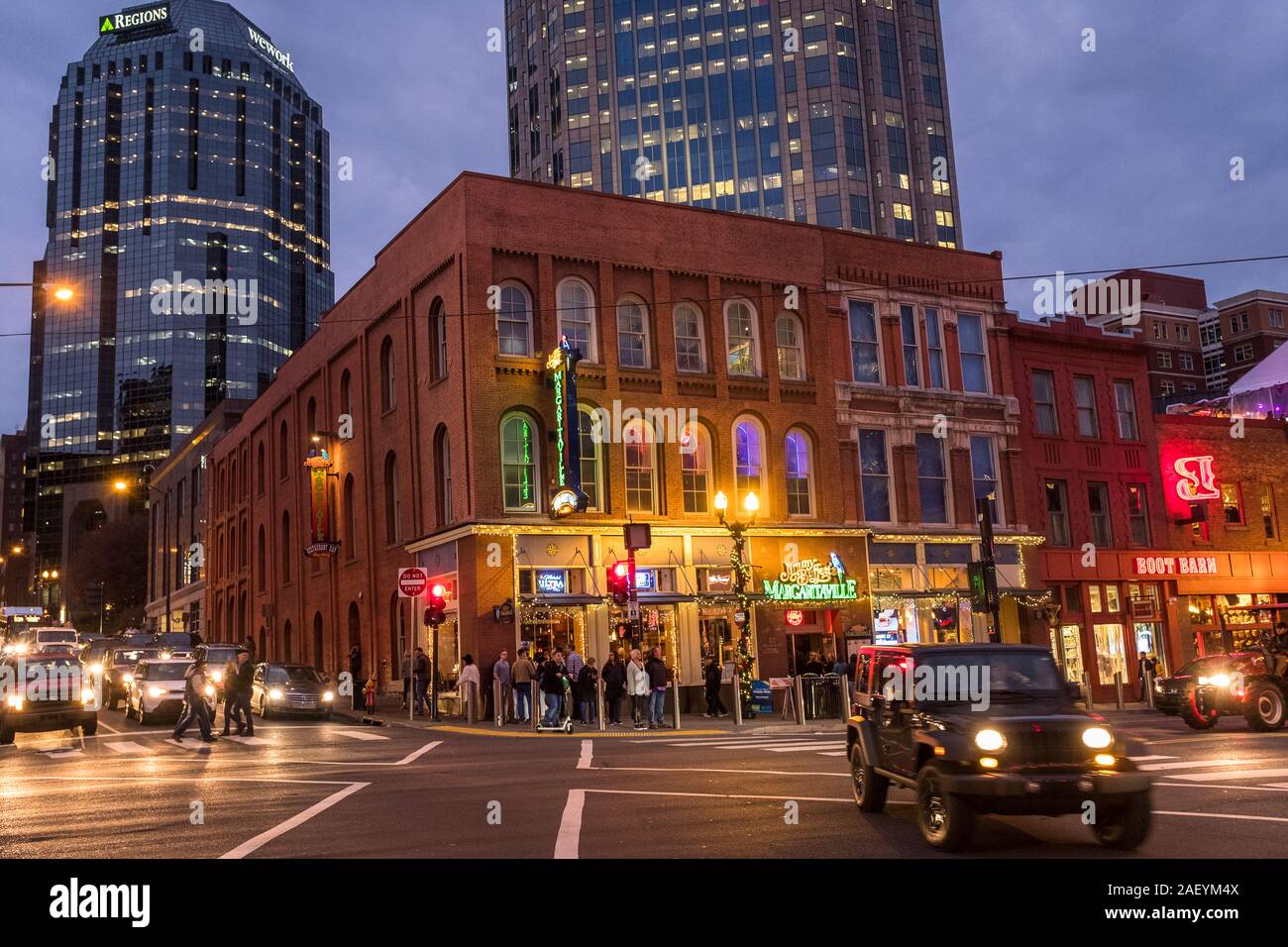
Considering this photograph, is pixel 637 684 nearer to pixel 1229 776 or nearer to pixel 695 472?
pixel 695 472

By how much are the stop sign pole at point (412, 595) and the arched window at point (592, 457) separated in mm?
5361

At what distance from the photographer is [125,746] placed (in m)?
22.2

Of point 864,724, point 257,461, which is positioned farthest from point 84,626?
point 864,724

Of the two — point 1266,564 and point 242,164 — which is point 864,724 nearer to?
point 1266,564

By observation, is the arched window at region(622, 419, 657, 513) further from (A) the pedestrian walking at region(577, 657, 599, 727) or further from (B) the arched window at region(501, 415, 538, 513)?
(A) the pedestrian walking at region(577, 657, 599, 727)

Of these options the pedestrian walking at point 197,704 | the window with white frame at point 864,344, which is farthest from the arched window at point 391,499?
the window with white frame at point 864,344

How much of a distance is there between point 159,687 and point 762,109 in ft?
287

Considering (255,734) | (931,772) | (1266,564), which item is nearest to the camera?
(931,772)

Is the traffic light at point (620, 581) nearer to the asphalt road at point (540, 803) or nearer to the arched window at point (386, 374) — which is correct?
→ the asphalt road at point (540, 803)

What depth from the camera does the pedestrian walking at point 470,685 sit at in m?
28.5

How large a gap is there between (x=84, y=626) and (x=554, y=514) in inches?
4613

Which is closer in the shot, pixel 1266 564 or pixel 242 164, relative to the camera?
pixel 1266 564

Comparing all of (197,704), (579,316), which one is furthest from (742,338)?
(197,704)

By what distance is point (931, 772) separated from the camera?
9.77 m
